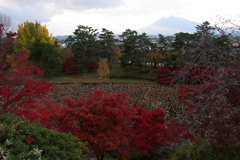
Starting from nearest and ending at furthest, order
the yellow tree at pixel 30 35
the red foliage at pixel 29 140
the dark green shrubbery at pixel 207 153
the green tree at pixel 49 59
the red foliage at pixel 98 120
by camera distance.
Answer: the red foliage at pixel 29 140
the dark green shrubbery at pixel 207 153
the red foliage at pixel 98 120
the green tree at pixel 49 59
the yellow tree at pixel 30 35

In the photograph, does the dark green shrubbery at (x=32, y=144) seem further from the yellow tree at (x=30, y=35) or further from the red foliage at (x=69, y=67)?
the yellow tree at (x=30, y=35)

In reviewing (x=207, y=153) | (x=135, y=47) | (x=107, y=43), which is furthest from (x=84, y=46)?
(x=207, y=153)

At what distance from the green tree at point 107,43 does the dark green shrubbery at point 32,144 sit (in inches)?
919

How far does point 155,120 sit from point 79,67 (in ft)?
71.0

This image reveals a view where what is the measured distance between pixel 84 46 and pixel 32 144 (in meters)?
23.6

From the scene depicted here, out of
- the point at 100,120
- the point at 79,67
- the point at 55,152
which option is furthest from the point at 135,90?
the point at 55,152

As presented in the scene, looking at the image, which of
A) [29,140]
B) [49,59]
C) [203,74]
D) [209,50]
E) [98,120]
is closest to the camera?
[29,140]

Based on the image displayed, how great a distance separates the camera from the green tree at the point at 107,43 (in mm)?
27828

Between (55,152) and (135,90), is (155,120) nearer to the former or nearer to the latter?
(55,152)

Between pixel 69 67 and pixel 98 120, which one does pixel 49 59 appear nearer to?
pixel 69 67

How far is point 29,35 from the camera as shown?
28.9 metres

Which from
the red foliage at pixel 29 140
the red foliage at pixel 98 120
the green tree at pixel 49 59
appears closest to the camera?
the red foliage at pixel 29 140

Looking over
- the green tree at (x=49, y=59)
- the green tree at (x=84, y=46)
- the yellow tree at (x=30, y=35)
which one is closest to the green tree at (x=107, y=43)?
the green tree at (x=84, y=46)

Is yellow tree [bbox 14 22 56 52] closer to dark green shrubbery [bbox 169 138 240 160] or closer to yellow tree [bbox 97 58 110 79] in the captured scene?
yellow tree [bbox 97 58 110 79]
